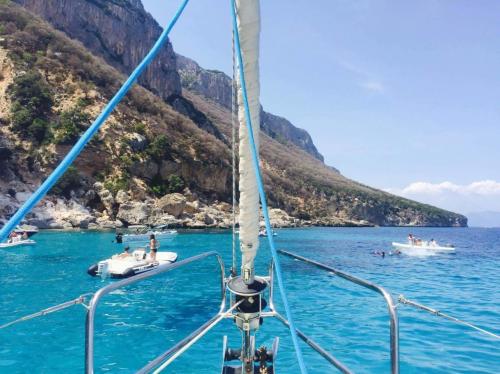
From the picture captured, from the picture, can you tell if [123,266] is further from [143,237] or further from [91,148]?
[91,148]

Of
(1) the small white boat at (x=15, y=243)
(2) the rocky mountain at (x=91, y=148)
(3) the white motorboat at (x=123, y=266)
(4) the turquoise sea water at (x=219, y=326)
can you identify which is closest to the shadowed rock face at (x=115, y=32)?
(2) the rocky mountain at (x=91, y=148)

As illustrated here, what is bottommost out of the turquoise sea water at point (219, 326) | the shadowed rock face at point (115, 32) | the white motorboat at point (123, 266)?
the turquoise sea water at point (219, 326)

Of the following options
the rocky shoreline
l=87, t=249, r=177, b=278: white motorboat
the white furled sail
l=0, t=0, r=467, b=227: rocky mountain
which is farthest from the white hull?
the white furled sail

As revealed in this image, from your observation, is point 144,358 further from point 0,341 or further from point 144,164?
point 144,164

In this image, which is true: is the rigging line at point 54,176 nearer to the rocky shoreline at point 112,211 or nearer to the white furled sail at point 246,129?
the white furled sail at point 246,129

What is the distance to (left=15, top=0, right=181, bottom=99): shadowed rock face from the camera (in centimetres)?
9756

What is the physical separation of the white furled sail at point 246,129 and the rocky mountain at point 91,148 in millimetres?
52884

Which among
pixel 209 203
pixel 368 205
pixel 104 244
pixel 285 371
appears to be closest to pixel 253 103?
pixel 285 371

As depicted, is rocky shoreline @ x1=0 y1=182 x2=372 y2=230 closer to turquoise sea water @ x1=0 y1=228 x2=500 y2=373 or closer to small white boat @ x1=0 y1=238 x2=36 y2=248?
small white boat @ x1=0 y1=238 x2=36 y2=248

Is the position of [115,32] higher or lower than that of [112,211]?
higher

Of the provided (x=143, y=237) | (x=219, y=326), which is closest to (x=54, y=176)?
(x=219, y=326)

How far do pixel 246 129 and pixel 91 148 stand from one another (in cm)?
6684

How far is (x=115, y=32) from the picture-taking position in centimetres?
10638

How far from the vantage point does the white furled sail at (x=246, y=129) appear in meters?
3.54
